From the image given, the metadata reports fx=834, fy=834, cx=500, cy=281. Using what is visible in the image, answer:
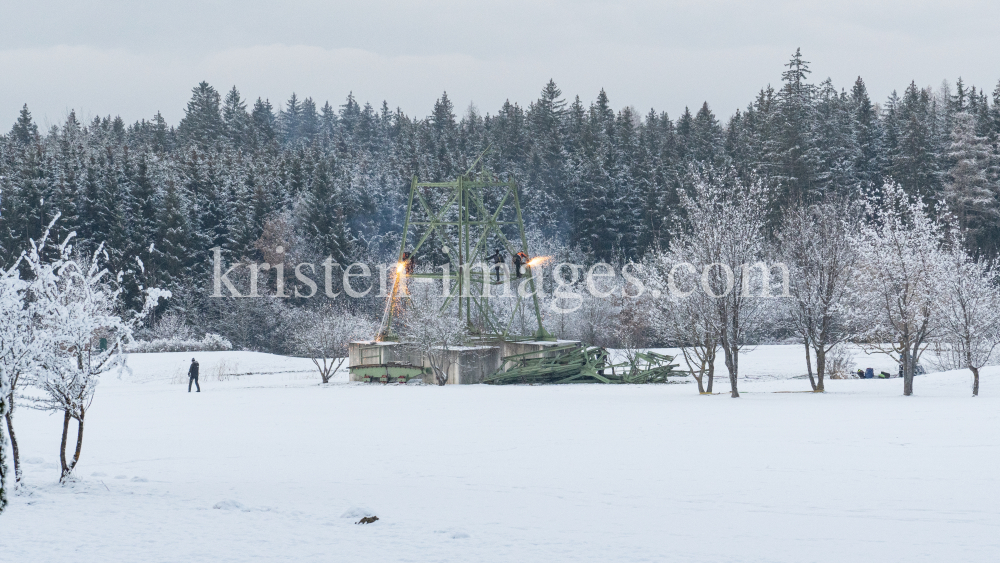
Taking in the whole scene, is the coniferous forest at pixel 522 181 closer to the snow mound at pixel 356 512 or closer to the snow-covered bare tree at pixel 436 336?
the snow-covered bare tree at pixel 436 336

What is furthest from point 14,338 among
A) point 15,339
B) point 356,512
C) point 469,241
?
point 469,241

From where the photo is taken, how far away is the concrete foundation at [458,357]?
32375 millimetres

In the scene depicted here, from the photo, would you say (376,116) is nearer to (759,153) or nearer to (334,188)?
(334,188)

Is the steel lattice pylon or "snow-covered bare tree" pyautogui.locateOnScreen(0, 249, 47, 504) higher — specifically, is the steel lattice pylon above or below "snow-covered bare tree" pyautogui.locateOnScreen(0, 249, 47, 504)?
above

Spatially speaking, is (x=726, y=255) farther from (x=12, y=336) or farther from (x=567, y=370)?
(x=12, y=336)

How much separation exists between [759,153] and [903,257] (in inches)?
1741

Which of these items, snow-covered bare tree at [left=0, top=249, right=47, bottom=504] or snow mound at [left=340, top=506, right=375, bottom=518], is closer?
snow mound at [left=340, top=506, right=375, bottom=518]

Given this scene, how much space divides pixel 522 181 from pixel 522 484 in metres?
64.7

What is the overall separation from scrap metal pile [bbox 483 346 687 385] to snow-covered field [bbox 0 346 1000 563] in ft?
31.3

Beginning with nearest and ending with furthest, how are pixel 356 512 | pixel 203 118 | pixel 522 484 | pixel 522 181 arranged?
pixel 356 512 < pixel 522 484 < pixel 522 181 < pixel 203 118

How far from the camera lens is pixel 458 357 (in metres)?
32.2

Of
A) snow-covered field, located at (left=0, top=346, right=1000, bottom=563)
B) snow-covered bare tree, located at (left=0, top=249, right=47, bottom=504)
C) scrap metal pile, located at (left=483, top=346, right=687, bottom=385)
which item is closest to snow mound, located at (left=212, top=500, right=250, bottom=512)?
snow-covered field, located at (left=0, top=346, right=1000, bottom=563)

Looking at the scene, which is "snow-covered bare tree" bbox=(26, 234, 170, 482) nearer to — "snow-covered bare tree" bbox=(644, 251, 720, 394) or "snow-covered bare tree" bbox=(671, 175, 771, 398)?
"snow-covered bare tree" bbox=(671, 175, 771, 398)

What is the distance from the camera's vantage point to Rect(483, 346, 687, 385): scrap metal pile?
32156 mm
